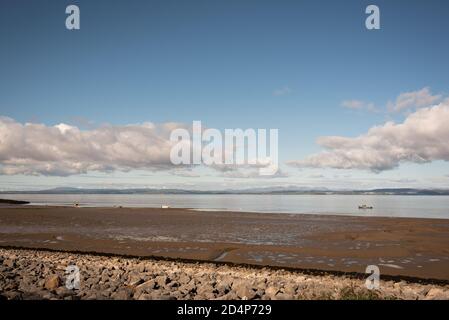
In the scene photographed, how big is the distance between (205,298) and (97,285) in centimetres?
375

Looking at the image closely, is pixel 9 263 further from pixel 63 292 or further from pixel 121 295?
pixel 121 295

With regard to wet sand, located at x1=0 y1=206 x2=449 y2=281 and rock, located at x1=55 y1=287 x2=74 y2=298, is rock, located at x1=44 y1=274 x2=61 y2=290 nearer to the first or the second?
rock, located at x1=55 y1=287 x2=74 y2=298

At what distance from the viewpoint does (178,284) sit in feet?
40.5

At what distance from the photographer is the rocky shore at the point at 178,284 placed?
10823 mm

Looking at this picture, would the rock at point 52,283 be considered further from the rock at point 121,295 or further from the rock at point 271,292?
the rock at point 271,292

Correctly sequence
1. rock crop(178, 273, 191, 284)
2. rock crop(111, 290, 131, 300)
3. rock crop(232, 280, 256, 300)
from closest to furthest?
1. rock crop(111, 290, 131, 300)
2. rock crop(232, 280, 256, 300)
3. rock crop(178, 273, 191, 284)

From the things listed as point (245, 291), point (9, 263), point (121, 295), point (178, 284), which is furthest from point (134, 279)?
point (9, 263)

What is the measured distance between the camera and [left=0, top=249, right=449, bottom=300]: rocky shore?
35.5 feet

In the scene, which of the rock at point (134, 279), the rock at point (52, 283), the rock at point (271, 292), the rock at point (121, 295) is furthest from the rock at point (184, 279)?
the rock at point (52, 283)

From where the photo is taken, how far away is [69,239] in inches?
1026

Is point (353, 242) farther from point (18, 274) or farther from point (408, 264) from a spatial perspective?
point (18, 274)

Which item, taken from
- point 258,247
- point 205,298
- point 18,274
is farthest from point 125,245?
point 205,298

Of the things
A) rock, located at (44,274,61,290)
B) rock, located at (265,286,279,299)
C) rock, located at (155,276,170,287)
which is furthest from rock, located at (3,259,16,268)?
rock, located at (265,286,279,299)
